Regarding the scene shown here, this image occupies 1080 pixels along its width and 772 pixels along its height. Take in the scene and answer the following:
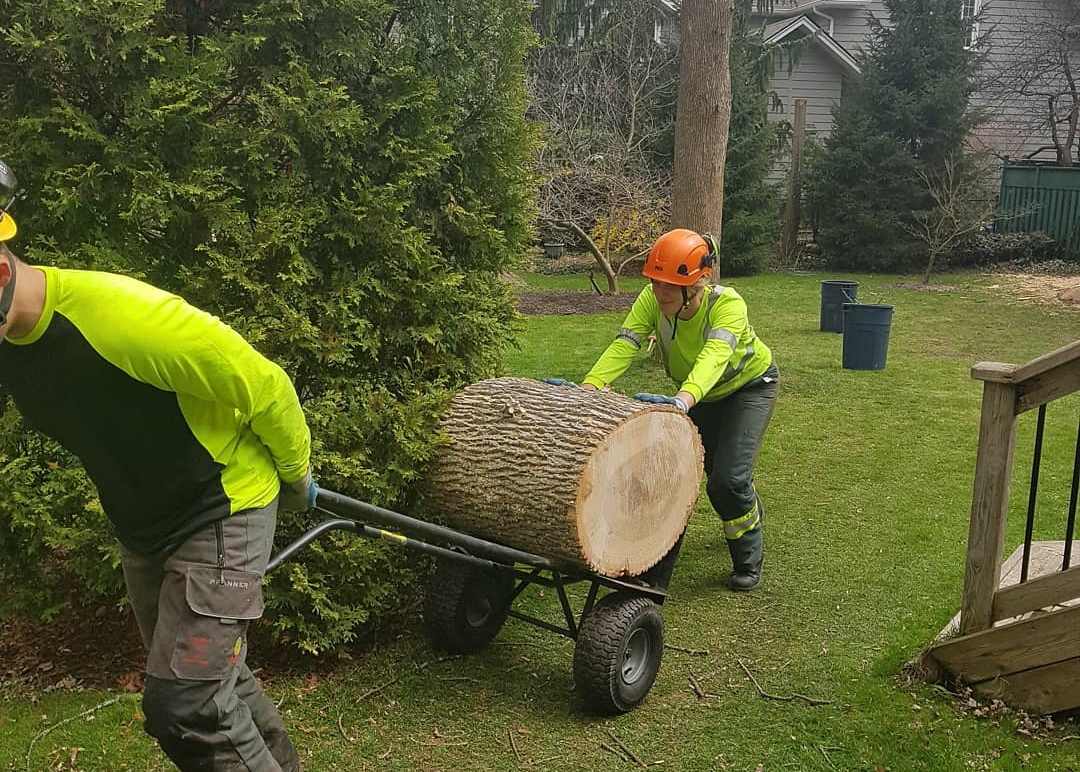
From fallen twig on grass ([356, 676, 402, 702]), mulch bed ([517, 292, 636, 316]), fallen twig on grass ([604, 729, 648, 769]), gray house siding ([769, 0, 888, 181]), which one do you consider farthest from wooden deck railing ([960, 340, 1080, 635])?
gray house siding ([769, 0, 888, 181])

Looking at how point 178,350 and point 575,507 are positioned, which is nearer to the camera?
point 178,350

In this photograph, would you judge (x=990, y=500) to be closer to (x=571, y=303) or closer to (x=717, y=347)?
(x=717, y=347)

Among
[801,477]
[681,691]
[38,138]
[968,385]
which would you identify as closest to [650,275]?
[681,691]

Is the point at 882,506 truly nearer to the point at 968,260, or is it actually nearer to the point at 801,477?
the point at 801,477

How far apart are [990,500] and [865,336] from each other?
24.5ft

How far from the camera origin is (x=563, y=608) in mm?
4324

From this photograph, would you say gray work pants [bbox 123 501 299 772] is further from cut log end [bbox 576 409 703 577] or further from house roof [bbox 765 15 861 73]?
house roof [bbox 765 15 861 73]

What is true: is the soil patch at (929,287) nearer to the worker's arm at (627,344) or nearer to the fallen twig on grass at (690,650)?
the worker's arm at (627,344)

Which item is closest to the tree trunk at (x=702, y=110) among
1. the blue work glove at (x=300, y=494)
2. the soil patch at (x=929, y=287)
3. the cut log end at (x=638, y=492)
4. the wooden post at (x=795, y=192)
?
the cut log end at (x=638, y=492)

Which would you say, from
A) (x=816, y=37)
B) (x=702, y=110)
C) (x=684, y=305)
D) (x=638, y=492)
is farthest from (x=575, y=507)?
(x=816, y=37)

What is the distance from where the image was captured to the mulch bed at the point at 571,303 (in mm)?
15773

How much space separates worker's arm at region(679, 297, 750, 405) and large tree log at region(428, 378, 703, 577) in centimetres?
33

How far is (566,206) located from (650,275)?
41.3 feet

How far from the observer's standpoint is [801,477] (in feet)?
25.1
